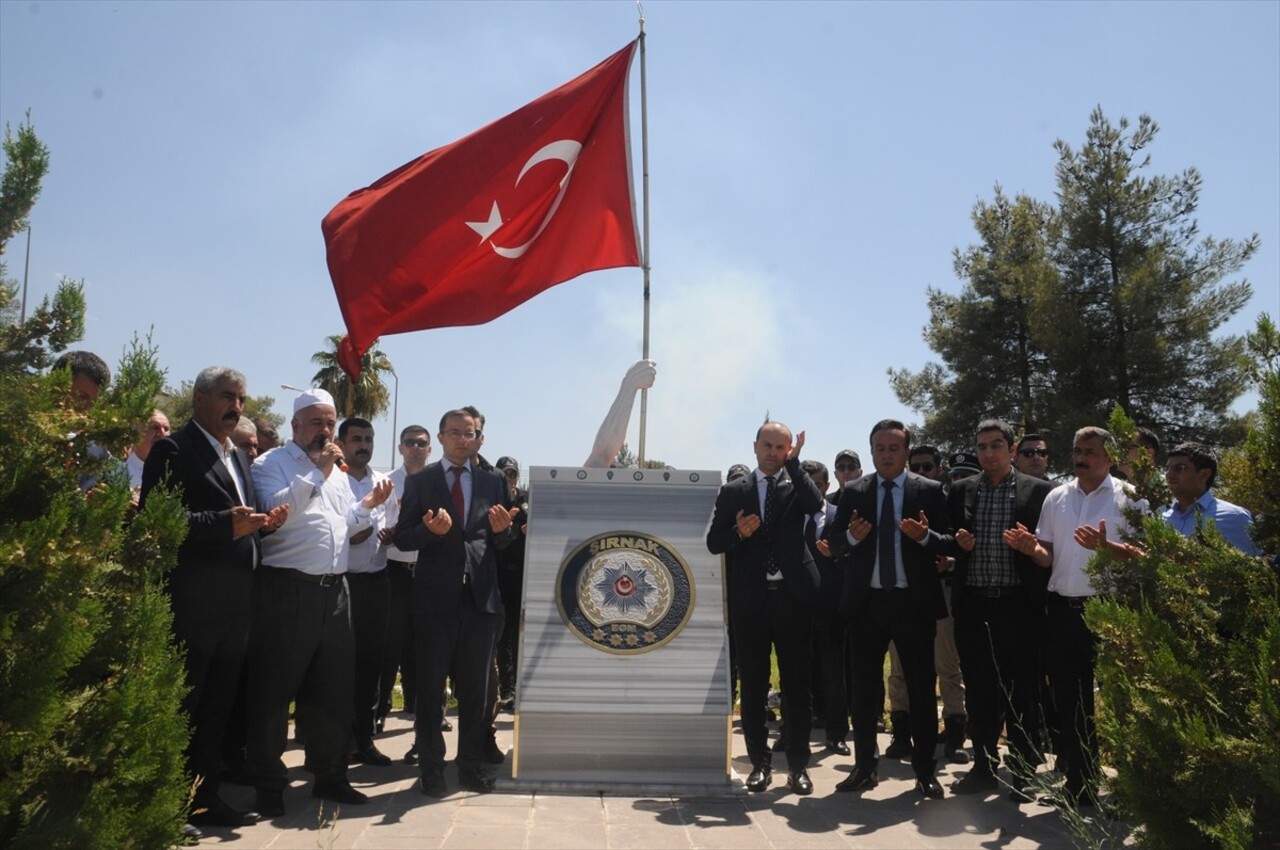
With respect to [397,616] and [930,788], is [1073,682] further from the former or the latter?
[397,616]

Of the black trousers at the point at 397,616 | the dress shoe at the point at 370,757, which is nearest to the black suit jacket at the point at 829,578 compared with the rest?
the black trousers at the point at 397,616

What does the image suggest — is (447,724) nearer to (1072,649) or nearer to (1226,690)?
(1072,649)

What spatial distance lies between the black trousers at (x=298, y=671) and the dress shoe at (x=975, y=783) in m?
3.52

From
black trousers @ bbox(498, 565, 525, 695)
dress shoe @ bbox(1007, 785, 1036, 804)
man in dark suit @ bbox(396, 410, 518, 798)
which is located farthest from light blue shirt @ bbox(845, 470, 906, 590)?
black trousers @ bbox(498, 565, 525, 695)

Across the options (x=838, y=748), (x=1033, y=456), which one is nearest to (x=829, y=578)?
(x=838, y=748)

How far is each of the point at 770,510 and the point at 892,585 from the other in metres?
0.85

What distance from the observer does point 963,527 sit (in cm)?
686

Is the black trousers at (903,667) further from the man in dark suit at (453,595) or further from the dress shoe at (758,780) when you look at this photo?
the man in dark suit at (453,595)

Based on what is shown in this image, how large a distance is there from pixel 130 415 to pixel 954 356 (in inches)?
1172

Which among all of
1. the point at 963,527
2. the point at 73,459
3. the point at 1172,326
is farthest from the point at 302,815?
the point at 1172,326

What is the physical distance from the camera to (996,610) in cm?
654

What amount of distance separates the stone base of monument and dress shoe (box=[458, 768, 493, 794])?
92 mm

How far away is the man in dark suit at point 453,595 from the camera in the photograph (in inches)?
248

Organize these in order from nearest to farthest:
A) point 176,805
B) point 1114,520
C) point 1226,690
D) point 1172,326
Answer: point 1226,690, point 176,805, point 1114,520, point 1172,326
